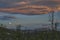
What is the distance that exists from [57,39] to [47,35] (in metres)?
1.28

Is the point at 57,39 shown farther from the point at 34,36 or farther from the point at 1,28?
the point at 1,28

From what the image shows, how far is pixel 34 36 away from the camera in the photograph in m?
Result: 24.4

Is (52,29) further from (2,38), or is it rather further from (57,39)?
(2,38)

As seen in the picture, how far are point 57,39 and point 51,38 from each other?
582 mm

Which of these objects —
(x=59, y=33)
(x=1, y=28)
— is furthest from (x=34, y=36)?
(x=1, y=28)

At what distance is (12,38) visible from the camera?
22922 millimetres

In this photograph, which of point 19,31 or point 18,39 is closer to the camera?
point 18,39

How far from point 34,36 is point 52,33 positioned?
212 cm

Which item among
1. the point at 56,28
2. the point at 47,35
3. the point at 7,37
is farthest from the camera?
the point at 56,28

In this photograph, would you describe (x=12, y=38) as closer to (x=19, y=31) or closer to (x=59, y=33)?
(x=19, y=31)

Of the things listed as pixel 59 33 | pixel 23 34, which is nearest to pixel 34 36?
pixel 23 34

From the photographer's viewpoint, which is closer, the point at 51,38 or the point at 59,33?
the point at 51,38

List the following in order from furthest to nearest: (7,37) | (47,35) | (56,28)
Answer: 1. (56,28)
2. (47,35)
3. (7,37)

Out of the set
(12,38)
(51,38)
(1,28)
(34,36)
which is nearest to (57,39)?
(51,38)
